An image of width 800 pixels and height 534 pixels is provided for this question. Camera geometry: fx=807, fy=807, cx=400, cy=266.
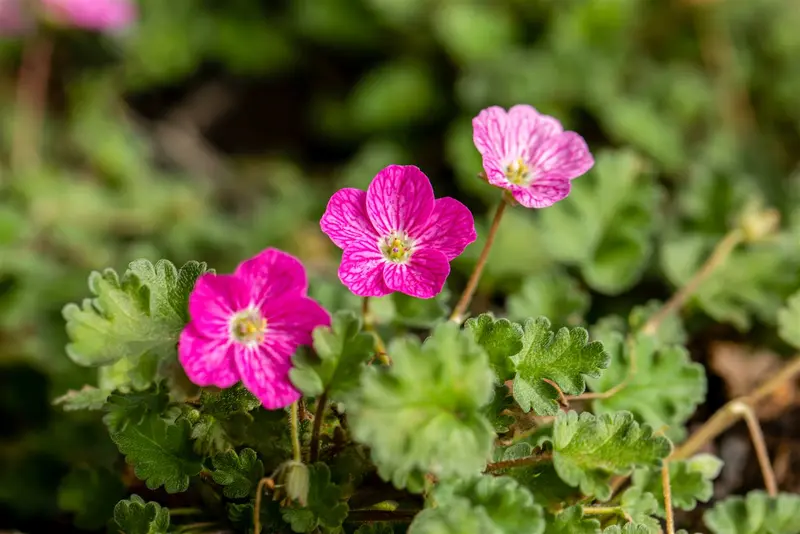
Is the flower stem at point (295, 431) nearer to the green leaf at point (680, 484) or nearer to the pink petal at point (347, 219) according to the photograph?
the pink petal at point (347, 219)

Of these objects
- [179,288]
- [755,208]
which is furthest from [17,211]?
[755,208]

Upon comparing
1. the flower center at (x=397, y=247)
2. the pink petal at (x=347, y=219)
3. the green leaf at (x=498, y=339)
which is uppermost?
the pink petal at (x=347, y=219)

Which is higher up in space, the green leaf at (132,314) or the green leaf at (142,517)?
the green leaf at (132,314)

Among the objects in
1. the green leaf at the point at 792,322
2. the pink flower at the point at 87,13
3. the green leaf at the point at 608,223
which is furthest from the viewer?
the pink flower at the point at 87,13

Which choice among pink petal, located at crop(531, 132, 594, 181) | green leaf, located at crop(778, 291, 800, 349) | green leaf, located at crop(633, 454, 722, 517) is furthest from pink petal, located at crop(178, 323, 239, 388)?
green leaf, located at crop(778, 291, 800, 349)

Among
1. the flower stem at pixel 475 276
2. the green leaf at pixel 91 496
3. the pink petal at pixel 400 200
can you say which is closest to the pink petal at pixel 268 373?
the pink petal at pixel 400 200

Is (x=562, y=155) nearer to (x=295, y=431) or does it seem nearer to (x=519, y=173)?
(x=519, y=173)

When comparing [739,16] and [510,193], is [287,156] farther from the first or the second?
[510,193]
